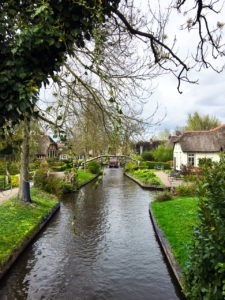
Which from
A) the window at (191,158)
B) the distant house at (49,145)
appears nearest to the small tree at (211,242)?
the distant house at (49,145)

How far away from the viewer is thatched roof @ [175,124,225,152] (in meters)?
37.8

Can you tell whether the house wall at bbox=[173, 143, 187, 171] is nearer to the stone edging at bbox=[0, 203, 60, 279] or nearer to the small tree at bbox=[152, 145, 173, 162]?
the small tree at bbox=[152, 145, 173, 162]

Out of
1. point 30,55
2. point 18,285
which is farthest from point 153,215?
point 30,55

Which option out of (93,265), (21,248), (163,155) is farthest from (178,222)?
(163,155)

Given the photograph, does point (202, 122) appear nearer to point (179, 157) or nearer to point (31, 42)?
point (179, 157)

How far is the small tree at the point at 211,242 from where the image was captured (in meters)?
4.05

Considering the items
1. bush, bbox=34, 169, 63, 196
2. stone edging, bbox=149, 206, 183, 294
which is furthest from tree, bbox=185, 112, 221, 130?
stone edging, bbox=149, 206, 183, 294

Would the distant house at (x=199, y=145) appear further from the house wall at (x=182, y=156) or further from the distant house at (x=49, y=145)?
the distant house at (x=49, y=145)

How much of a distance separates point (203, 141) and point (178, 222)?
91.7 feet

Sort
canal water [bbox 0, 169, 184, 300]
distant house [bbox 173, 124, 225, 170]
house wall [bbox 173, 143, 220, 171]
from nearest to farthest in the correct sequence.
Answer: canal water [bbox 0, 169, 184, 300] < house wall [bbox 173, 143, 220, 171] < distant house [bbox 173, 124, 225, 170]

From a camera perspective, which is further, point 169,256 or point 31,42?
point 169,256

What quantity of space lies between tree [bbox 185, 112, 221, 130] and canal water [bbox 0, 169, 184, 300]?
49.0 meters

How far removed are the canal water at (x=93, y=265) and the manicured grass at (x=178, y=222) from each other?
62 centimetres

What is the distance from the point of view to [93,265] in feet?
31.1
